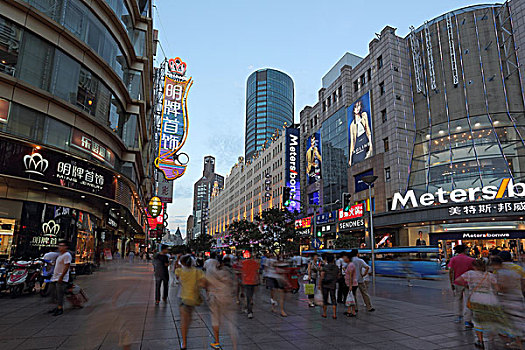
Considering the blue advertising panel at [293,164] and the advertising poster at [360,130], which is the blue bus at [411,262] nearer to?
the advertising poster at [360,130]

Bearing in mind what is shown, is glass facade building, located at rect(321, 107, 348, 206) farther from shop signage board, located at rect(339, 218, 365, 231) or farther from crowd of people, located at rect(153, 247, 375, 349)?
crowd of people, located at rect(153, 247, 375, 349)

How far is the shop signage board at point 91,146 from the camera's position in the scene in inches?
678

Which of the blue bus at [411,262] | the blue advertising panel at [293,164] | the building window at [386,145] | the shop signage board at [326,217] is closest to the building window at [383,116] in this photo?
the building window at [386,145]

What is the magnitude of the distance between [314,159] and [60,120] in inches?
1732

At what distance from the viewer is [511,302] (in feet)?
19.0

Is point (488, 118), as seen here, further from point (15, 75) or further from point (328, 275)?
point (15, 75)

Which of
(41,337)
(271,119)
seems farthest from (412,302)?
(271,119)

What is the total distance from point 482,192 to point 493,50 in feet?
60.5

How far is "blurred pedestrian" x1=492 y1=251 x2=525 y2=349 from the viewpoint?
5.54 meters

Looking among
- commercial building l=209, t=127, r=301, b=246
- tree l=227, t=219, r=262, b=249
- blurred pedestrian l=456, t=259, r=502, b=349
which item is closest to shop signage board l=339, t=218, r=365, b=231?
commercial building l=209, t=127, r=301, b=246

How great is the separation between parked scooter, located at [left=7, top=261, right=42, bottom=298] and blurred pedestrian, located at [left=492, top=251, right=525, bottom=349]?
47.0ft

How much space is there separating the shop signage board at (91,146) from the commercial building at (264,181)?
89.6 feet

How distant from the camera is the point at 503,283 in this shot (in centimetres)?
597

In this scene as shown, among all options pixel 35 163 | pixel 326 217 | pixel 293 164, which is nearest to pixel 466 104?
pixel 326 217
